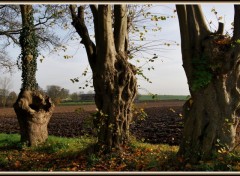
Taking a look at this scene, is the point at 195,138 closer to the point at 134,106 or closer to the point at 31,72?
the point at 134,106

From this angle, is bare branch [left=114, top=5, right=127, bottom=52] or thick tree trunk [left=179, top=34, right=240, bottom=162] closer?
thick tree trunk [left=179, top=34, right=240, bottom=162]

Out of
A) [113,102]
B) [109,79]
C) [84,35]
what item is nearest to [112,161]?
[113,102]

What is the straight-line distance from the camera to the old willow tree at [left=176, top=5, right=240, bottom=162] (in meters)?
9.20

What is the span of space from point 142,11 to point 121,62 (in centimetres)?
316

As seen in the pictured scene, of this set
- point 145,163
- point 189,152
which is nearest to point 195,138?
point 189,152

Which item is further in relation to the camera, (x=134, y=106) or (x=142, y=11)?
(x=142, y=11)

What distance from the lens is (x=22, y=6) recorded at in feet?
57.4

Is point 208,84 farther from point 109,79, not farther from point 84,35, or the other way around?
point 84,35

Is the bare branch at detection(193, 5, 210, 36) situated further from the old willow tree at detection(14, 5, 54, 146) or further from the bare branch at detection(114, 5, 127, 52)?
the old willow tree at detection(14, 5, 54, 146)

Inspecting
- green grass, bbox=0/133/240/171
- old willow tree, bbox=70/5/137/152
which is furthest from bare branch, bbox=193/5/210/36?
green grass, bbox=0/133/240/171

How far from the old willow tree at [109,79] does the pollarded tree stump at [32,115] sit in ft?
16.1

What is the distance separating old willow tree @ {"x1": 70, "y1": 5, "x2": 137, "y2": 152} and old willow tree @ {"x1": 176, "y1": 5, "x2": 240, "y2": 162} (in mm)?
2351

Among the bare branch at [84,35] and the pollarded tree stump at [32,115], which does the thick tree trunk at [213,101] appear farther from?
the pollarded tree stump at [32,115]

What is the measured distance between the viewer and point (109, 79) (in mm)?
11172
